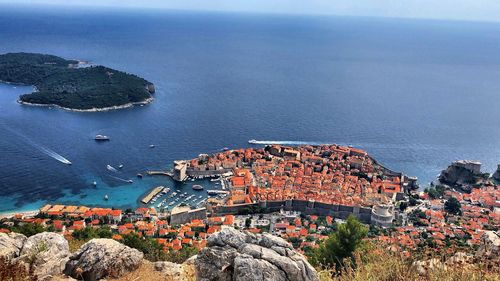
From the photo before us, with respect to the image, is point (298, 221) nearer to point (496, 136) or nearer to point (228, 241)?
point (228, 241)

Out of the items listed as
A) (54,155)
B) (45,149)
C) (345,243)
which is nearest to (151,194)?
(54,155)

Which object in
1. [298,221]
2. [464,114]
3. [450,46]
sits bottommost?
[298,221]

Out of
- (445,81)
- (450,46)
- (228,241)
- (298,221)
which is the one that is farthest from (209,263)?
(450,46)

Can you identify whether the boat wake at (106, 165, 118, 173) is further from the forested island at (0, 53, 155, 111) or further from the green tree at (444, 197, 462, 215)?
the green tree at (444, 197, 462, 215)

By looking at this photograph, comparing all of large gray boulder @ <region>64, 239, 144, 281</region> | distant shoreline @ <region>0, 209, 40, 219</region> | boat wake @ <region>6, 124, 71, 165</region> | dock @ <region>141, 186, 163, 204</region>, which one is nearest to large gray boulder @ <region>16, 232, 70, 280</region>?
large gray boulder @ <region>64, 239, 144, 281</region>

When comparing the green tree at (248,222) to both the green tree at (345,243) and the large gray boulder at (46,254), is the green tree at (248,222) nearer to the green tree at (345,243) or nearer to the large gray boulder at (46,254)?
the green tree at (345,243)

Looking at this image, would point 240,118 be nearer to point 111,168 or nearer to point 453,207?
point 111,168
